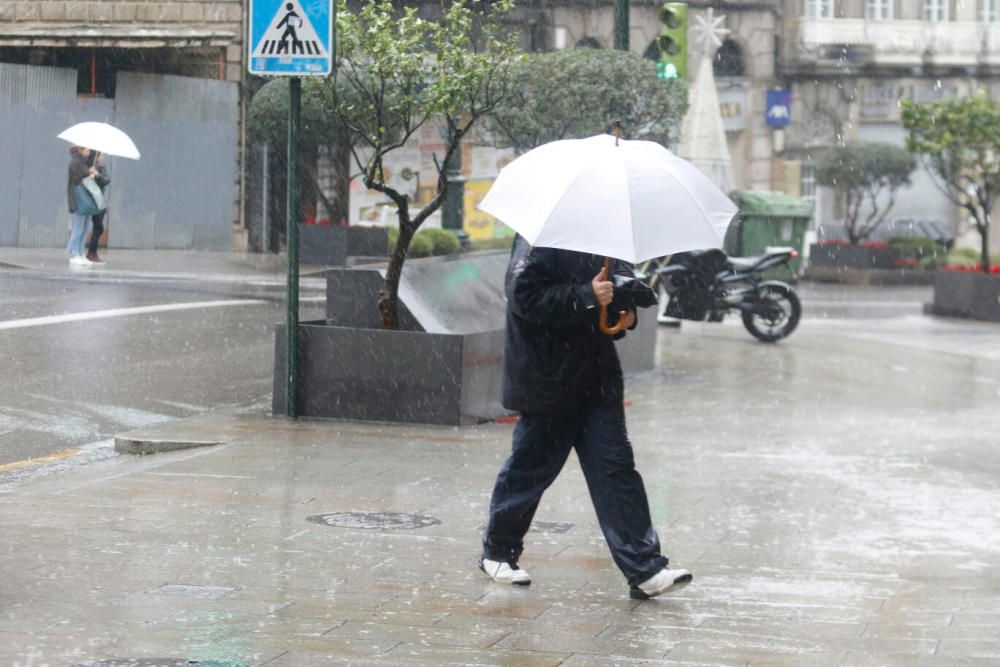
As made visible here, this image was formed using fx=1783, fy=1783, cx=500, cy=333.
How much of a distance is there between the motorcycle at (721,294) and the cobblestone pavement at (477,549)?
549cm

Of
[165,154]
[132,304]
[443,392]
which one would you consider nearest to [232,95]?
[165,154]

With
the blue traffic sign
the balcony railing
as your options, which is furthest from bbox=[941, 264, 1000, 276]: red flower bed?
the balcony railing

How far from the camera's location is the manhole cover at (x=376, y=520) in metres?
7.59

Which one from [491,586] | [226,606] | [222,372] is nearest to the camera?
[226,606]

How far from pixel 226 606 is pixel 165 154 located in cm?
2379

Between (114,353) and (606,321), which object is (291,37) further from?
(606,321)

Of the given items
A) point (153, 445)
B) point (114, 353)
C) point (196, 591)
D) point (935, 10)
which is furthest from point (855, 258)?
point (196, 591)

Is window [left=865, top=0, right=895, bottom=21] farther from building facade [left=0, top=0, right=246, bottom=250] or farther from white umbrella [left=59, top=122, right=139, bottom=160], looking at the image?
white umbrella [left=59, top=122, right=139, bottom=160]

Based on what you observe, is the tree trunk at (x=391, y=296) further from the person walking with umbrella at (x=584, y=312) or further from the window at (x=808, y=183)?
the window at (x=808, y=183)

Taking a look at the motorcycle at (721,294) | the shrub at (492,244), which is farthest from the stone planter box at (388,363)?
the shrub at (492,244)

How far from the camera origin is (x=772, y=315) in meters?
17.7

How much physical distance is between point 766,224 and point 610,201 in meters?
27.1

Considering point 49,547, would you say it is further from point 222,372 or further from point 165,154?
point 165,154

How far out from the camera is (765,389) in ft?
44.6
